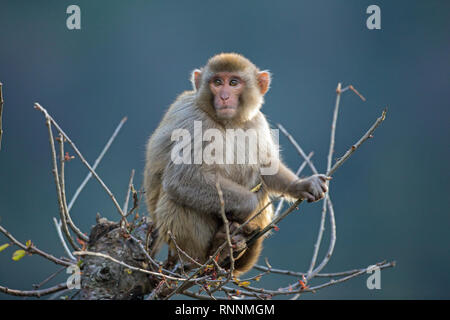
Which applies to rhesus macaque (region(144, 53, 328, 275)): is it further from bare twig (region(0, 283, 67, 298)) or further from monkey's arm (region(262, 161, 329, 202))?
bare twig (region(0, 283, 67, 298))

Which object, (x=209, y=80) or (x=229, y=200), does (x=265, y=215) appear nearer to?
(x=229, y=200)

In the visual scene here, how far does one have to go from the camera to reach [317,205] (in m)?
10.1

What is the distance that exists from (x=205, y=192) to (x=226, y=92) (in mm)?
777

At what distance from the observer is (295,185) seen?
3861 mm

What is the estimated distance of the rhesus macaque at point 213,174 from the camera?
3723 mm

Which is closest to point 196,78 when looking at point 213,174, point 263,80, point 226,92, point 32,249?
point 226,92

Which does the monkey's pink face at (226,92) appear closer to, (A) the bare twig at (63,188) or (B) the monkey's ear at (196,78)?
(B) the monkey's ear at (196,78)

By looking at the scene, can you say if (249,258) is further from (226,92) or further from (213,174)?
(226,92)

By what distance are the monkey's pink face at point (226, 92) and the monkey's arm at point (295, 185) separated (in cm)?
64

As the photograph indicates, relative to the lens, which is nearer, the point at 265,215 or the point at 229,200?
the point at 229,200

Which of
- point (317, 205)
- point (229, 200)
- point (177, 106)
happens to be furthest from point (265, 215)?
point (317, 205)

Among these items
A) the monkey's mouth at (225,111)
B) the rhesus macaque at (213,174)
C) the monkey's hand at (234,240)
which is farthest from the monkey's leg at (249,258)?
the monkey's mouth at (225,111)

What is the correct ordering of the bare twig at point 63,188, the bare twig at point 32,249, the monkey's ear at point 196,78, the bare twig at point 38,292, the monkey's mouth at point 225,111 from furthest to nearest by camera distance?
the monkey's ear at point 196,78, the monkey's mouth at point 225,111, the bare twig at point 38,292, the bare twig at point 63,188, the bare twig at point 32,249
